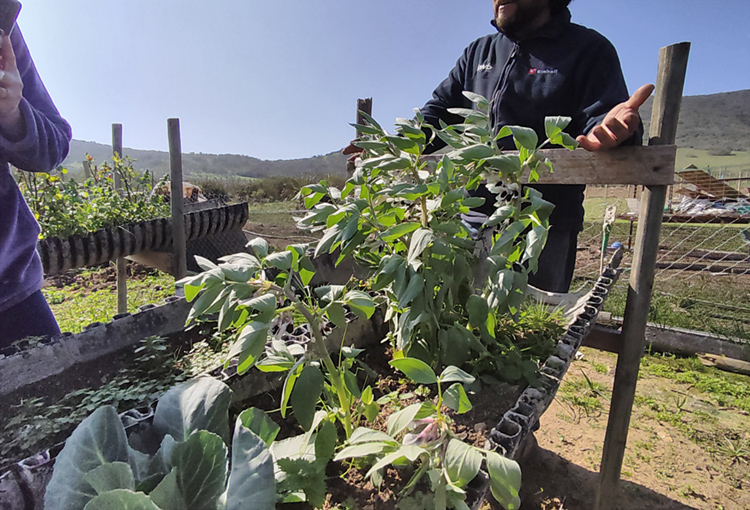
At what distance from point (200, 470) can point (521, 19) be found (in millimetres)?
1775

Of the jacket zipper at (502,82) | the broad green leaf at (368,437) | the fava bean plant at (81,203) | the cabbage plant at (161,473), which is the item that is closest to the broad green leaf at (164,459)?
the cabbage plant at (161,473)

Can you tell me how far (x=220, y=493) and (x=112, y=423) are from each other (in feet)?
0.52

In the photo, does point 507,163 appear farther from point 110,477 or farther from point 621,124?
point 110,477

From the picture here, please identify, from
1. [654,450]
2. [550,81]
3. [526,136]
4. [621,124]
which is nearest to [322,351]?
[526,136]

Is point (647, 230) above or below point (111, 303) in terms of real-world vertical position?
above

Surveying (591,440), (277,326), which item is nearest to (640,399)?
(591,440)

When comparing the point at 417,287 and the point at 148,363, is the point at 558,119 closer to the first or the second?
the point at 417,287

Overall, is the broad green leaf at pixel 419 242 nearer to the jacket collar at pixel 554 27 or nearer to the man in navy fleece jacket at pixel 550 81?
the man in navy fleece jacket at pixel 550 81

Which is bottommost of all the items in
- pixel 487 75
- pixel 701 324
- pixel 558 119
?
pixel 701 324

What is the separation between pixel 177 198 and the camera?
9.50 ft

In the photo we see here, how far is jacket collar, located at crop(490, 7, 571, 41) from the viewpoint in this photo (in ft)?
5.18

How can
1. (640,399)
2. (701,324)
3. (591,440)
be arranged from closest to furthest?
(591,440) → (640,399) → (701,324)

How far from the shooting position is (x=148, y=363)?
1.22 m

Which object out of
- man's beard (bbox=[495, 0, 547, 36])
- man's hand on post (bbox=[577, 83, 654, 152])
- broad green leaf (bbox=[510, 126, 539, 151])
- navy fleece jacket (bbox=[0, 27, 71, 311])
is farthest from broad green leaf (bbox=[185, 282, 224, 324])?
man's beard (bbox=[495, 0, 547, 36])
